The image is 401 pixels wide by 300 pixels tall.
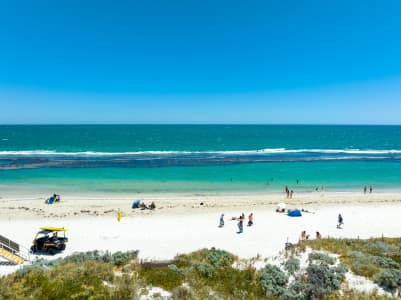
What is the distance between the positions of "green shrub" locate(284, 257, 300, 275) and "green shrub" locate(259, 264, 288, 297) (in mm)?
392

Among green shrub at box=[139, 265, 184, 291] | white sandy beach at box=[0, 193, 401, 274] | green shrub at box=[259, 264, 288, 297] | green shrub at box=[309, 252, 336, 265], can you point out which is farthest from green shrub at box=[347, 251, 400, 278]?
green shrub at box=[139, 265, 184, 291]

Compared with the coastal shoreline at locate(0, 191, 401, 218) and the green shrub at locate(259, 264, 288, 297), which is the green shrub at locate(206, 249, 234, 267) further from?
the coastal shoreline at locate(0, 191, 401, 218)

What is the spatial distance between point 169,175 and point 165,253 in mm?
23587

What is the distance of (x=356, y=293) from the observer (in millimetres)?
8312

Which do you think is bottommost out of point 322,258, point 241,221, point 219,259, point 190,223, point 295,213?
point 190,223

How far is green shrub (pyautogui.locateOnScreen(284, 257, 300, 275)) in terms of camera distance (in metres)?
9.74

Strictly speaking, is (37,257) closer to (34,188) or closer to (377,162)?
(34,188)

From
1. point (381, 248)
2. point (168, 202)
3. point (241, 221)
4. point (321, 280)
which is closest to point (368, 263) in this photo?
point (321, 280)

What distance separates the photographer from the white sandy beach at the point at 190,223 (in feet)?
50.4

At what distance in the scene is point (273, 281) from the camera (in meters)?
9.00

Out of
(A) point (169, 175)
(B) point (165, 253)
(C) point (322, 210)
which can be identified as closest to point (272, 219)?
(C) point (322, 210)

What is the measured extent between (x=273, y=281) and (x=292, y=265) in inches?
53.6

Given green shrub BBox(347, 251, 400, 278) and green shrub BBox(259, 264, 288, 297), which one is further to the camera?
green shrub BBox(347, 251, 400, 278)

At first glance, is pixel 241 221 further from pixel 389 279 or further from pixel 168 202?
pixel 389 279
